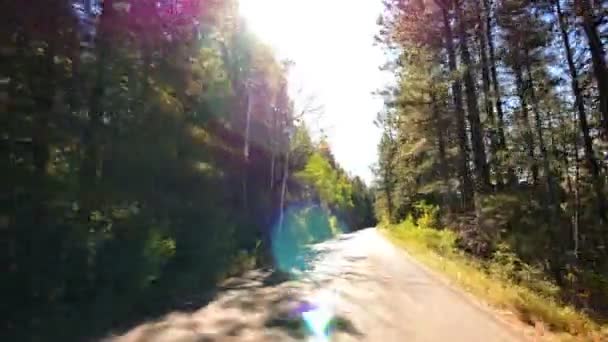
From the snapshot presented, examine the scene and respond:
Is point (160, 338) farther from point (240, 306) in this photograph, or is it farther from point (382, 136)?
point (382, 136)

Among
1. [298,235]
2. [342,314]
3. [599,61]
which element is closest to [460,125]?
[599,61]

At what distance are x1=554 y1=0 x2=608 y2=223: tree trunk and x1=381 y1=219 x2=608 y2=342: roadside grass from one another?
150 inches

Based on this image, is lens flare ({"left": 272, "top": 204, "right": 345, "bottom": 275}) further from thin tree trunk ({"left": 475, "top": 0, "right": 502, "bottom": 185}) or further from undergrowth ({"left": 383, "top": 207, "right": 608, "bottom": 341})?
thin tree trunk ({"left": 475, "top": 0, "right": 502, "bottom": 185})

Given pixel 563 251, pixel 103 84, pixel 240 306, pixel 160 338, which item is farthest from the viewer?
pixel 563 251

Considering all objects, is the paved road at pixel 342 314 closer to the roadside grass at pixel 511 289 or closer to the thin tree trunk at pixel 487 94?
the roadside grass at pixel 511 289

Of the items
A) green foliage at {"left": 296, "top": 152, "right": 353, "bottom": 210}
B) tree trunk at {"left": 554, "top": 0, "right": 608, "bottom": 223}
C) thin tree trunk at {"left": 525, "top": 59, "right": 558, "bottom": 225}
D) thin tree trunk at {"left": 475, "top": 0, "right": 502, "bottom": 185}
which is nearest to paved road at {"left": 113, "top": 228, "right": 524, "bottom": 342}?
tree trunk at {"left": 554, "top": 0, "right": 608, "bottom": 223}

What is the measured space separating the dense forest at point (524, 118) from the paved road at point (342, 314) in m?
5.80

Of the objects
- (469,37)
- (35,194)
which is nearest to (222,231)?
(35,194)

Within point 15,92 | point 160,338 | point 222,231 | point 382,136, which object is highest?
point 382,136

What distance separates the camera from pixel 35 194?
928cm

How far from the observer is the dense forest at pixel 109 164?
911cm

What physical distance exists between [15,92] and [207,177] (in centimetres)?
1157

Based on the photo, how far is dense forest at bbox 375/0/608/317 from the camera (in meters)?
19.2

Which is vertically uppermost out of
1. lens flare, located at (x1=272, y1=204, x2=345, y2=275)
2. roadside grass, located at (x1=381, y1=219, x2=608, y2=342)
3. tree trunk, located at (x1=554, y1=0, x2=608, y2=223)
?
tree trunk, located at (x1=554, y1=0, x2=608, y2=223)
